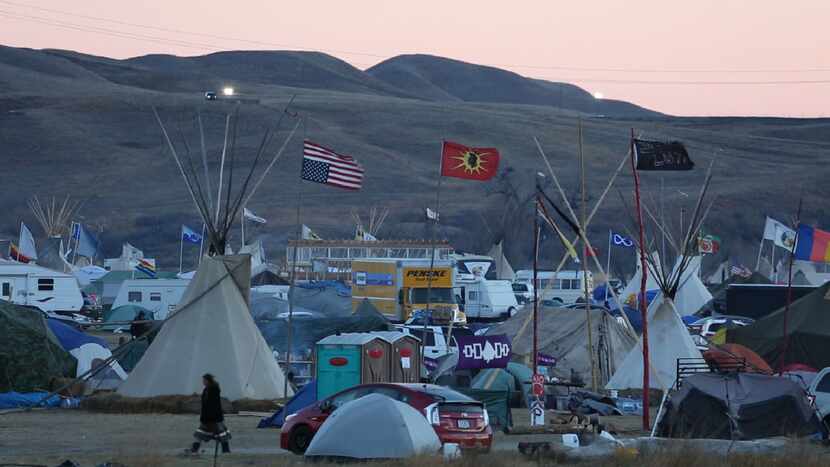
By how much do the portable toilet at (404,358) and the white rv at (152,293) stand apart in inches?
1079

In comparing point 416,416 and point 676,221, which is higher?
point 676,221

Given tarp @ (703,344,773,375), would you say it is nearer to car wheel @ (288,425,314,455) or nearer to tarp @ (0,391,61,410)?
car wheel @ (288,425,314,455)

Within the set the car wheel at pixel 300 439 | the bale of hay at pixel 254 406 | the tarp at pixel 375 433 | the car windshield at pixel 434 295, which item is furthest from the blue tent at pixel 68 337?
the car windshield at pixel 434 295

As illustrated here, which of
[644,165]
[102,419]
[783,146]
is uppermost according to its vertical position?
[783,146]

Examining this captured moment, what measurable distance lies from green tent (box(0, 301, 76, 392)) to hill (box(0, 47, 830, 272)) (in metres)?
64.1

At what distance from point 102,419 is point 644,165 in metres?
10.7

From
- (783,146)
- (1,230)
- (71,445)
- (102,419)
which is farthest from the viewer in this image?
(783,146)

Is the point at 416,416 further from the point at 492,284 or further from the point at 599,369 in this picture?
the point at 492,284

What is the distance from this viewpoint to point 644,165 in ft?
90.5

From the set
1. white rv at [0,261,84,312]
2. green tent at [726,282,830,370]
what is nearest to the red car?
green tent at [726,282,830,370]

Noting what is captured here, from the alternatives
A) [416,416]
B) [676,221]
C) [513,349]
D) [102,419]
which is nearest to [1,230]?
[676,221]

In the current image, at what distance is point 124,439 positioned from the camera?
22406 millimetres

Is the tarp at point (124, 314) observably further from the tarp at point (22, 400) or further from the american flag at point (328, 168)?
the tarp at point (22, 400)

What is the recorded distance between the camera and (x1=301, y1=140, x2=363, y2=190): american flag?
32987mm
